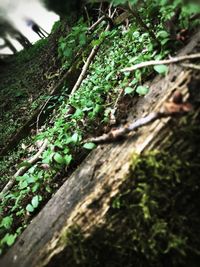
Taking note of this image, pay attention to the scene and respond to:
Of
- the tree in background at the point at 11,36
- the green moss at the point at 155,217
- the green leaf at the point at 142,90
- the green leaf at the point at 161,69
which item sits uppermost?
the tree in background at the point at 11,36

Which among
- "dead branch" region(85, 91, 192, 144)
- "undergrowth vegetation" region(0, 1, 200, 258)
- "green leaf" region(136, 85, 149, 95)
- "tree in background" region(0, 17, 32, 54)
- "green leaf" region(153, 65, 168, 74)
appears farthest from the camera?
"tree in background" region(0, 17, 32, 54)

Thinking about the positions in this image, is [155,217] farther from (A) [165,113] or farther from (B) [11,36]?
(B) [11,36]

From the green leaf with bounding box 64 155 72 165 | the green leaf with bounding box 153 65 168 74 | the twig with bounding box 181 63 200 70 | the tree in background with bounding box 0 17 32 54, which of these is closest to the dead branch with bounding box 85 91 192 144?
the twig with bounding box 181 63 200 70

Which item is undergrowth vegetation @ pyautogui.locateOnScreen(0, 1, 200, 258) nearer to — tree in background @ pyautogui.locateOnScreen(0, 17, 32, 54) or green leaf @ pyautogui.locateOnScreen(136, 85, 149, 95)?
green leaf @ pyautogui.locateOnScreen(136, 85, 149, 95)

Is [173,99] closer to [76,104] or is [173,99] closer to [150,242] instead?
[150,242]

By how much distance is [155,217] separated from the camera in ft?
6.35

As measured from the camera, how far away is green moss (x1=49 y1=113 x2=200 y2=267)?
1.91 metres

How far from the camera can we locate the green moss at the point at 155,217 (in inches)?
75.1

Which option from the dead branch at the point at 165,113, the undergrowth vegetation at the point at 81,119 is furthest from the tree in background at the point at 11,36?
the dead branch at the point at 165,113

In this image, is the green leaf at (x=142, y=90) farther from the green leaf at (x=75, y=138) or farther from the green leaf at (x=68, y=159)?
the green leaf at (x=68, y=159)

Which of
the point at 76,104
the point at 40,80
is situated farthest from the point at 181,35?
the point at 40,80

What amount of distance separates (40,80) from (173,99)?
4.63 m

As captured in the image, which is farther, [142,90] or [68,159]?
[68,159]

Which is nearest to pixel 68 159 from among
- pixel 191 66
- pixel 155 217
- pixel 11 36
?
pixel 155 217
